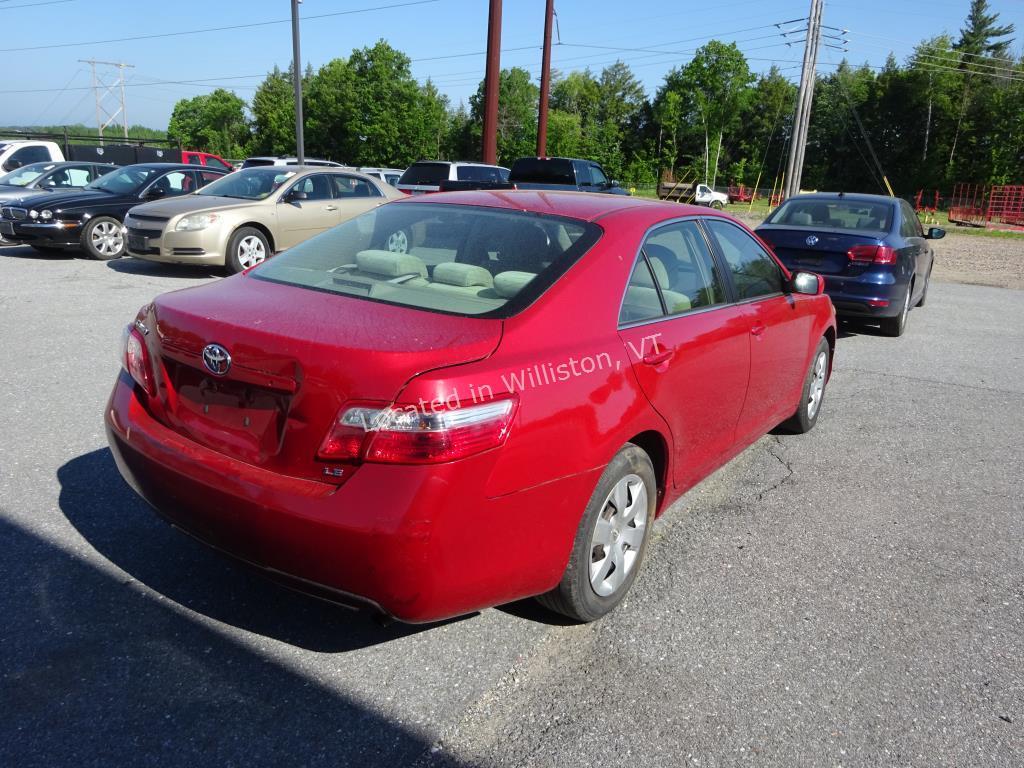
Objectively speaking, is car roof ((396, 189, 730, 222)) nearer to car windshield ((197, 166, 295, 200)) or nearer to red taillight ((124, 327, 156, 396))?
red taillight ((124, 327, 156, 396))

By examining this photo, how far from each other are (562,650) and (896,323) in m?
7.83

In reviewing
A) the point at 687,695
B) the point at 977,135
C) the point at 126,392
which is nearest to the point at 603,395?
the point at 687,695

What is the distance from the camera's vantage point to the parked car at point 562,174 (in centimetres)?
1800

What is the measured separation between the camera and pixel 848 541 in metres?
3.90

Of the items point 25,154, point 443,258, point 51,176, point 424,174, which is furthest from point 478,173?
point 443,258

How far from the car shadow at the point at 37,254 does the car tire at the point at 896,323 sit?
39.2 feet

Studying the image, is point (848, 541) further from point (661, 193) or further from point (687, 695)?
point (661, 193)

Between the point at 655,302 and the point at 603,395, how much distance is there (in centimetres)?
72

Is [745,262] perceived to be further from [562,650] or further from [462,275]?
[562,650]

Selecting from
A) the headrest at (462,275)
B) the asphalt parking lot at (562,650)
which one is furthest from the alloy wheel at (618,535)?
Answer: the headrest at (462,275)

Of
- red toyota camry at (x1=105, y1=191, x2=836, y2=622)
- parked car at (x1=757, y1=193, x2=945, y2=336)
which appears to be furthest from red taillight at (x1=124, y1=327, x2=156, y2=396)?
parked car at (x1=757, y1=193, x2=945, y2=336)

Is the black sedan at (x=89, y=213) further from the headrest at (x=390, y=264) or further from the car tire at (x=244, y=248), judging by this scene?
the headrest at (x=390, y=264)

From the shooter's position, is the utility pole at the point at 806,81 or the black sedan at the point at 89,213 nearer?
the black sedan at the point at 89,213

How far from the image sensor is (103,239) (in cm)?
1252
